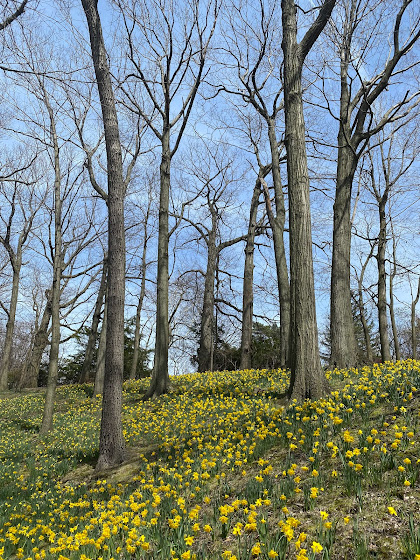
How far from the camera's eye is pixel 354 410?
15.6 ft

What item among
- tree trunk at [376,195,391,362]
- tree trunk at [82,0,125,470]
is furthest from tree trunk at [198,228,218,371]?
tree trunk at [82,0,125,470]

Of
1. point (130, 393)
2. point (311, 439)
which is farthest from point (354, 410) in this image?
point (130, 393)

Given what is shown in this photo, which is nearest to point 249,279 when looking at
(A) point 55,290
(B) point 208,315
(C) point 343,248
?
(B) point 208,315

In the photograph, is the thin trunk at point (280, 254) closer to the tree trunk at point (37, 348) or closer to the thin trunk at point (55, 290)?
the thin trunk at point (55, 290)

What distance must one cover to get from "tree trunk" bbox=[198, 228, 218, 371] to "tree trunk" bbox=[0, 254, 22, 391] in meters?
10.2

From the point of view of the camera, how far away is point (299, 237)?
21.5 ft

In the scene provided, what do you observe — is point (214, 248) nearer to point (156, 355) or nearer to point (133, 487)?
point (156, 355)

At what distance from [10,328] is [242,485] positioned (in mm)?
20961

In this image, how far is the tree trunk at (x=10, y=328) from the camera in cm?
2052

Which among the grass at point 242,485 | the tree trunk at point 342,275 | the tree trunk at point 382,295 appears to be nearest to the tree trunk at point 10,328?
the grass at point 242,485

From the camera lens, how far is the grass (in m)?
2.71

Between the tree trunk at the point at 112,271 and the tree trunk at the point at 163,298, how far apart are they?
178 inches

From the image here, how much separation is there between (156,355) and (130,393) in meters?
2.41

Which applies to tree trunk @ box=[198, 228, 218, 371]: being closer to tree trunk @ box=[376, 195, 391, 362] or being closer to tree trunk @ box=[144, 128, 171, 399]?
tree trunk @ box=[376, 195, 391, 362]
